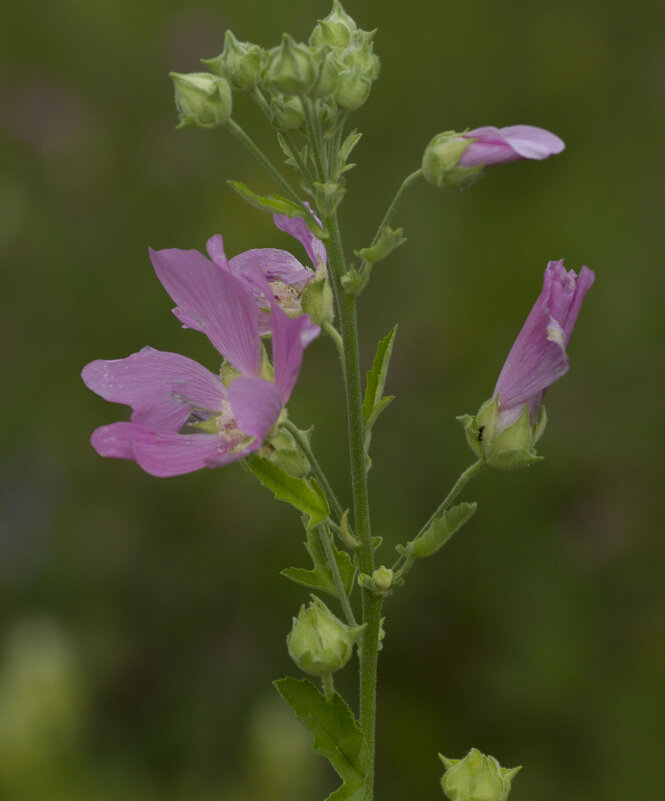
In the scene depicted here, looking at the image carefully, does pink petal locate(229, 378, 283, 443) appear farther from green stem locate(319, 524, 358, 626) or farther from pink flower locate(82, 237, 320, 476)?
green stem locate(319, 524, 358, 626)

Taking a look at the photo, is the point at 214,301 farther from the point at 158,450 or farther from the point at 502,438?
the point at 502,438

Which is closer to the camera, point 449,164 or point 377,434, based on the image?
point 449,164

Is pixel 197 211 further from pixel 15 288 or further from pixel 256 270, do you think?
pixel 256 270

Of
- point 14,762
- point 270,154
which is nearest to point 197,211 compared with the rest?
point 270,154

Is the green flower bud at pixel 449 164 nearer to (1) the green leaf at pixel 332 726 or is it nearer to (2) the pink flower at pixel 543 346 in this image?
(2) the pink flower at pixel 543 346

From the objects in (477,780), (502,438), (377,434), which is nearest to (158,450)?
(502,438)

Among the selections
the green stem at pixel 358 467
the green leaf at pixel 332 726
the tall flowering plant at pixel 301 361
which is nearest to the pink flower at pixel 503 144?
the tall flowering plant at pixel 301 361
